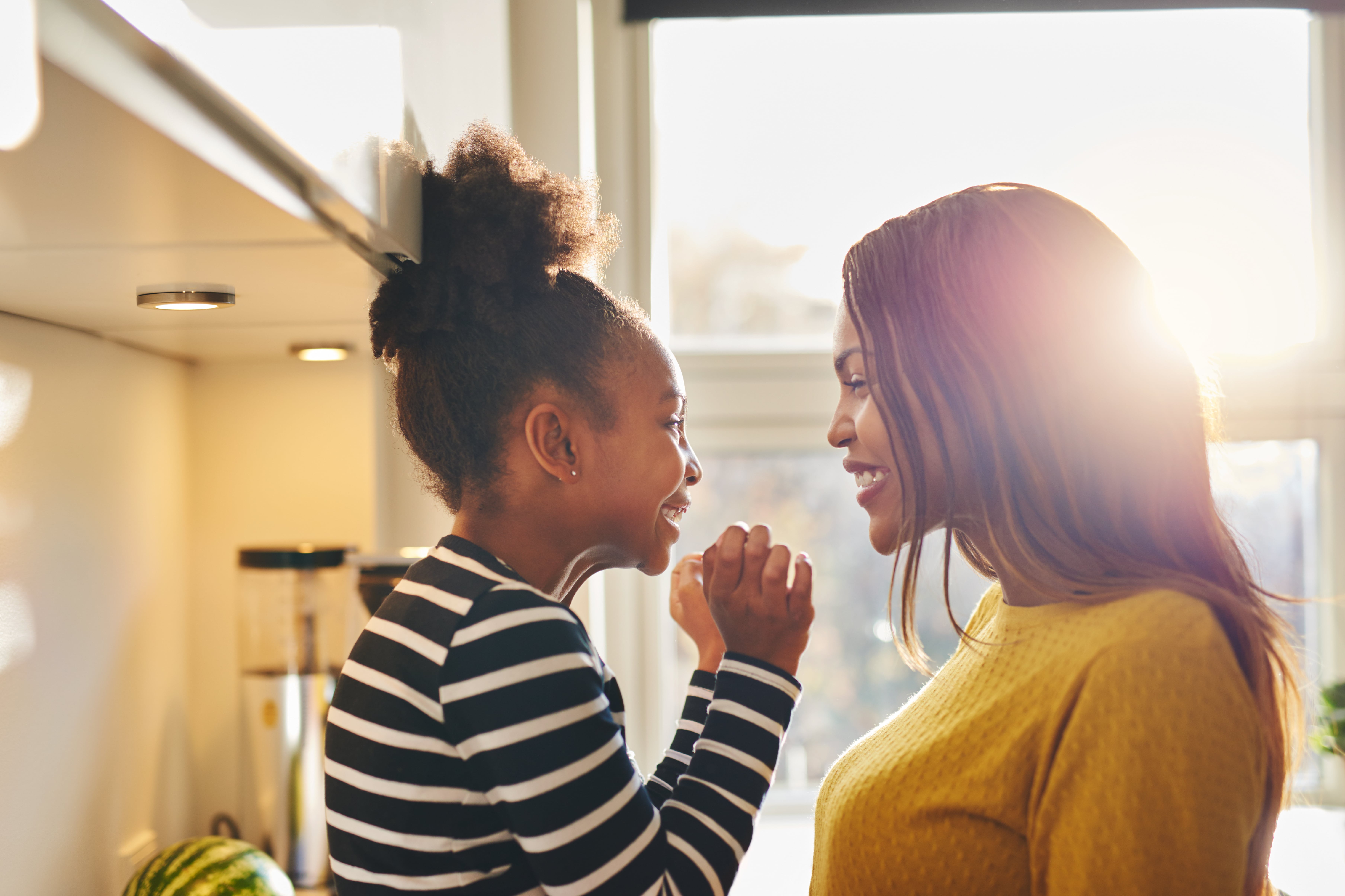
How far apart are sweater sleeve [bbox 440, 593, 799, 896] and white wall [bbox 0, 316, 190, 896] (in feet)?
1.76

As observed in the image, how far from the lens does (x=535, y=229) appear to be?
69 cm

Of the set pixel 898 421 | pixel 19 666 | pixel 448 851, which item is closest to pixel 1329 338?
pixel 898 421

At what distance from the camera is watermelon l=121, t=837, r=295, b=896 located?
92 cm

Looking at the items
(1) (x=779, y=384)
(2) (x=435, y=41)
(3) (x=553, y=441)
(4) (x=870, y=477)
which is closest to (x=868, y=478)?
(4) (x=870, y=477)

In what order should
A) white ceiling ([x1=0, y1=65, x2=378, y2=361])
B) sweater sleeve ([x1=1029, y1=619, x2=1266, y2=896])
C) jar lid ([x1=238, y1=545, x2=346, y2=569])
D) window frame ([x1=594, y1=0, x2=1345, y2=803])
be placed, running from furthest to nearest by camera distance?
window frame ([x1=594, y1=0, x2=1345, y2=803]), jar lid ([x1=238, y1=545, x2=346, y2=569]), sweater sleeve ([x1=1029, y1=619, x2=1266, y2=896]), white ceiling ([x1=0, y1=65, x2=378, y2=361])

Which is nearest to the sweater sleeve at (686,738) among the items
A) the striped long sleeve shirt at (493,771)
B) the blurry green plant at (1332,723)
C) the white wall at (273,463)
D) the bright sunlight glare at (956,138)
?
the striped long sleeve shirt at (493,771)

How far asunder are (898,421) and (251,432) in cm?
86

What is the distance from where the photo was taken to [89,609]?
97 cm

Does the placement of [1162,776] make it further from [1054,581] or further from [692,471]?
[692,471]

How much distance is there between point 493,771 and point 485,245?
1.14 feet

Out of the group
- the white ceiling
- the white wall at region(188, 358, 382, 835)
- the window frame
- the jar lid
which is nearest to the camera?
the white ceiling

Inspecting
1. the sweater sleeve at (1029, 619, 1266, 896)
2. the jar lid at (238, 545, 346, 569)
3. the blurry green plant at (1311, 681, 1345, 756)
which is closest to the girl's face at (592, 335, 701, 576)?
the sweater sleeve at (1029, 619, 1266, 896)

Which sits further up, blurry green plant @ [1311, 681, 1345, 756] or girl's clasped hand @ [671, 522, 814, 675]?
girl's clasped hand @ [671, 522, 814, 675]

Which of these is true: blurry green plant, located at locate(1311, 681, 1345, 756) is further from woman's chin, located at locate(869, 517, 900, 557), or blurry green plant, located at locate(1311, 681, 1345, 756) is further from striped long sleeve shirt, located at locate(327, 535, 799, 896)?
striped long sleeve shirt, located at locate(327, 535, 799, 896)
